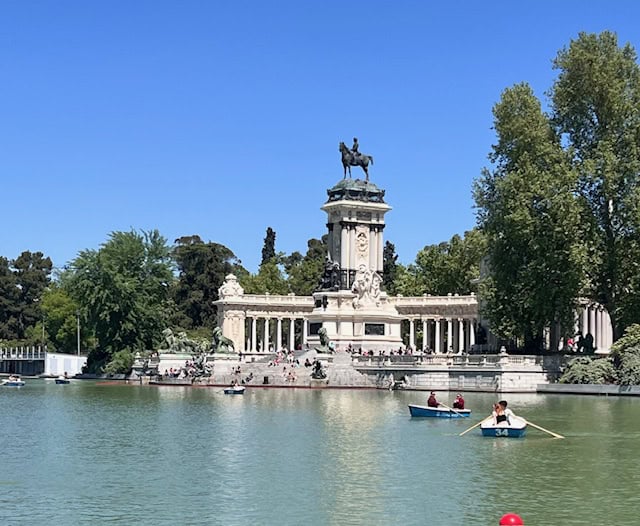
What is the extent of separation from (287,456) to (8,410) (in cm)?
2199

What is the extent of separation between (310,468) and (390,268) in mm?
98346

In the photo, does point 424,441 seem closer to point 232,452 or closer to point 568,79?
point 232,452

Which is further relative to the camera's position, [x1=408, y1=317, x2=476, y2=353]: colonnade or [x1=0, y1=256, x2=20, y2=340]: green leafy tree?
[x1=0, y1=256, x2=20, y2=340]: green leafy tree

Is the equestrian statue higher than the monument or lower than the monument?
higher

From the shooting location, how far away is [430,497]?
26094 millimetres

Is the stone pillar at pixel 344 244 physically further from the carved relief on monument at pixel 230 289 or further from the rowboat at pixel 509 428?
the rowboat at pixel 509 428

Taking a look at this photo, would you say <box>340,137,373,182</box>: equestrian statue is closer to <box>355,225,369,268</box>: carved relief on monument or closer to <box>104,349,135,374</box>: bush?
<box>355,225,369,268</box>: carved relief on monument

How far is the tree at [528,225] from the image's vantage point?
2437 inches

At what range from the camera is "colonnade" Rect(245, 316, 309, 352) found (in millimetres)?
106750

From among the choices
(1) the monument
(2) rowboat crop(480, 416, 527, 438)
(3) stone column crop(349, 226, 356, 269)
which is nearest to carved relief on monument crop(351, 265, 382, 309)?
(1) the monument

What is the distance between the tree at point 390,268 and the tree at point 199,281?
50.5 feet

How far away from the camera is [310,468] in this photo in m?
30.3

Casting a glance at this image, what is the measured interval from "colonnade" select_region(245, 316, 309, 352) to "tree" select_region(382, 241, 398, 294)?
9.97 metres

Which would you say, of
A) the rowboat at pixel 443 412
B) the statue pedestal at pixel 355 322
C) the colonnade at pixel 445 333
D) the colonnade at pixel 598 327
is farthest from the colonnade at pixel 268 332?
the rowboat at pixel 443 412
